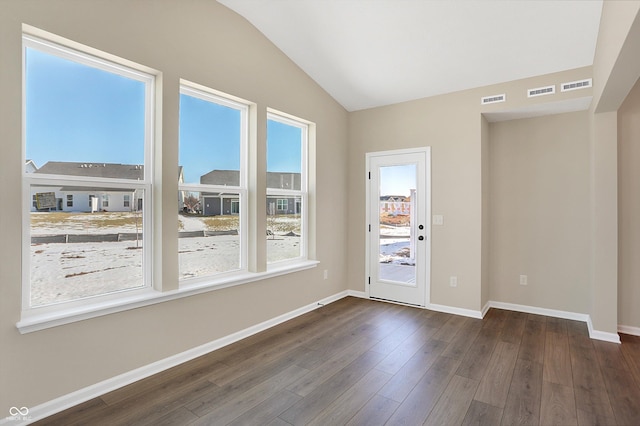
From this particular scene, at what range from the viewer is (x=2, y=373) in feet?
6.14

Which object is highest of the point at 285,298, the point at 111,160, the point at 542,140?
the point at 542,140

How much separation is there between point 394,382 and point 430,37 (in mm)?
3208

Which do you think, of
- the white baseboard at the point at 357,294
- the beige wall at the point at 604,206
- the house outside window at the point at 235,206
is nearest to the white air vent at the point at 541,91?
the beige wall at the point at 604,206

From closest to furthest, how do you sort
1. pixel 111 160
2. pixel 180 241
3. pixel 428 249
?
pixel 111 160, pixel 180 241, pixel 428 249

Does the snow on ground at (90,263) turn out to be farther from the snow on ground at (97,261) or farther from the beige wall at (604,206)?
the beige wall at (604,206)

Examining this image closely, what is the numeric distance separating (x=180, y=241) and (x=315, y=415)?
1.82m

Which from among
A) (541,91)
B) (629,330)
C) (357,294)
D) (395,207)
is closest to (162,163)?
(395,207)

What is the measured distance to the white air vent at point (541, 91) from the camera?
11.5 ft

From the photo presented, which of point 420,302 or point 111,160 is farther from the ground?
point 111,160

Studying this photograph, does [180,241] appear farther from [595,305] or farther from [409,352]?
[595,305]

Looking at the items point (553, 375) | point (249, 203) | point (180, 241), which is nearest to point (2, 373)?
point (180, 241)

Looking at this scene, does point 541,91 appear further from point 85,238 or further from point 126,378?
point 126,378

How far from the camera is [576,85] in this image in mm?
3400

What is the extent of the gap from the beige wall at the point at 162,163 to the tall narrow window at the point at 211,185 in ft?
0.64
